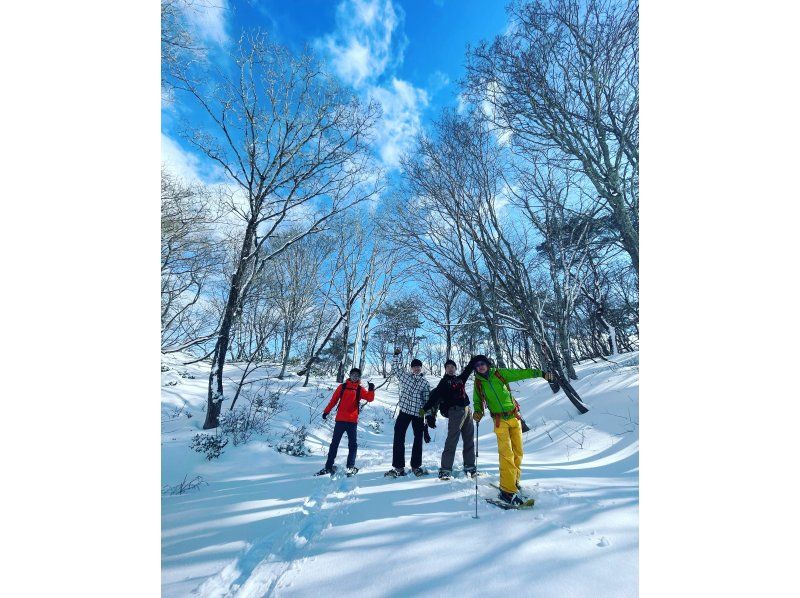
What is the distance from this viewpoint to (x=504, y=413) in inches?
141

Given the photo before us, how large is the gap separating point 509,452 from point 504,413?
1.32 ft

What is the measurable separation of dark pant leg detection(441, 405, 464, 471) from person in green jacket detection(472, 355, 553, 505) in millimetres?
680

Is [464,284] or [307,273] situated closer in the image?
[464,284]

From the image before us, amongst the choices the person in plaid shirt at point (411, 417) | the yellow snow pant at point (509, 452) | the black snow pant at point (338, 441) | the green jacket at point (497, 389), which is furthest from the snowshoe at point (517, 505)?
the black snow pant at point (338, 441)

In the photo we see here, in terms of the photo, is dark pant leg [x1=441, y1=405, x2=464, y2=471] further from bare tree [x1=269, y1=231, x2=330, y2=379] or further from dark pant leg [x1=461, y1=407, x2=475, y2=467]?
bare tree [x1=269, y1=231, x2=330, y2=379]

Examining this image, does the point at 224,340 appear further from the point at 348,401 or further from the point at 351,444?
the point at 351,444

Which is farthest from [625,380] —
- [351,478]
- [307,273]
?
[307,273]

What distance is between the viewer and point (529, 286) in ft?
28.1

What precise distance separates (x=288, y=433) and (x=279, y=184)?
218 inches

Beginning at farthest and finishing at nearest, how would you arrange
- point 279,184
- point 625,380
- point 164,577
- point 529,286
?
point 529,286 < point 625,380 < point 279,184 < point 164,577

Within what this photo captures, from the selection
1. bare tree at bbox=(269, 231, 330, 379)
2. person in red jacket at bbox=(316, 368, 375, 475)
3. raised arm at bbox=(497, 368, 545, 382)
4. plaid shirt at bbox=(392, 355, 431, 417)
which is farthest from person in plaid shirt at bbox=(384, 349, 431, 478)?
bare tree at bbox=(269, 231, 330, 379)

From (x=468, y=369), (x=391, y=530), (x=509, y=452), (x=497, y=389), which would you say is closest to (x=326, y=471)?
(x=391, y=530)
